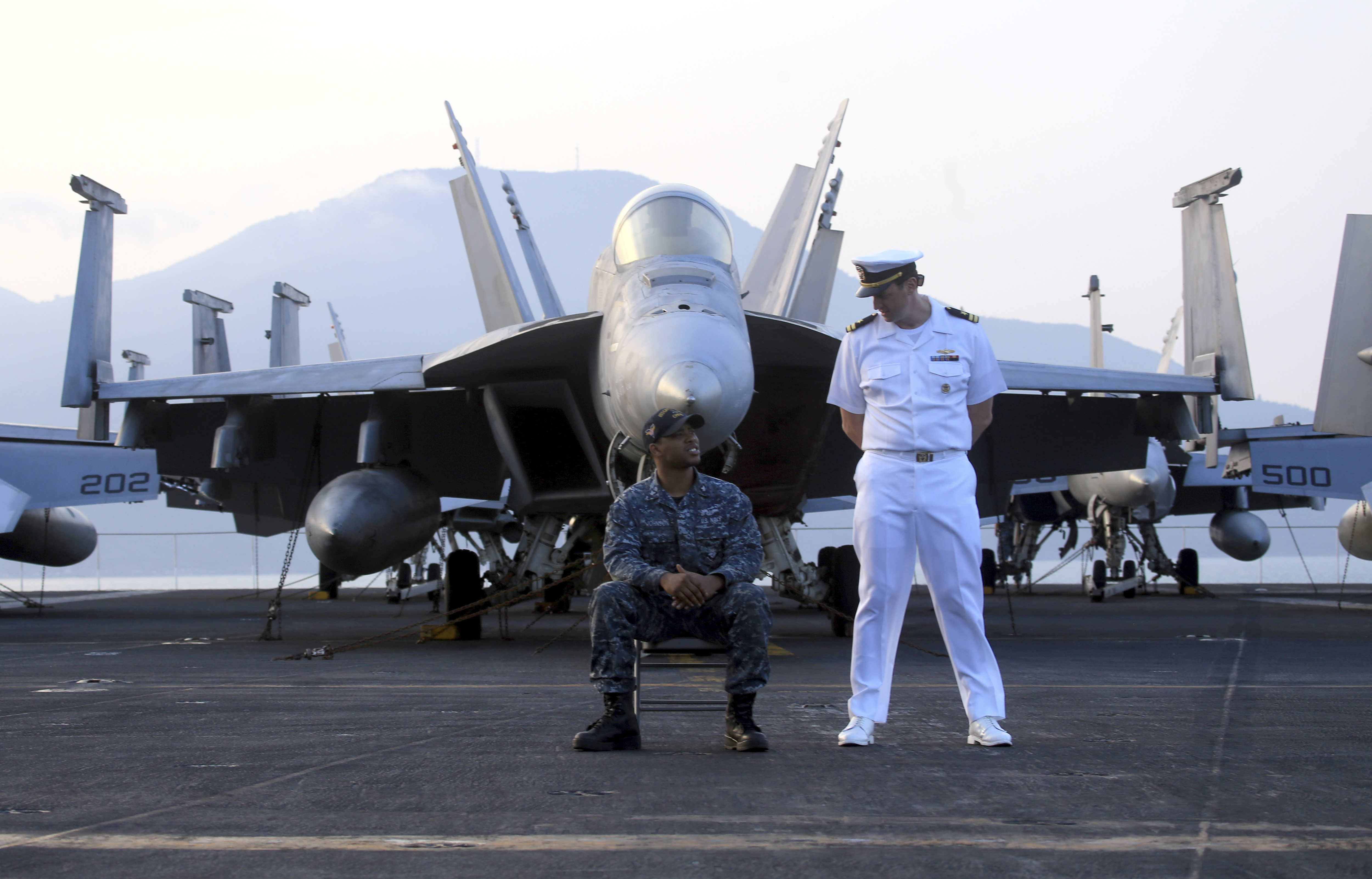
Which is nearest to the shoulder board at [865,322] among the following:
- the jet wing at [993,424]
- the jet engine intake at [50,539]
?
the jet wing at [993,424]

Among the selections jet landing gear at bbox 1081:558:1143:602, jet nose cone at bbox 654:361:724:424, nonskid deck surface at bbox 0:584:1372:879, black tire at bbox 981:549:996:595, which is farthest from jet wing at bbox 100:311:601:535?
black tire at bbox 981:549:996:595

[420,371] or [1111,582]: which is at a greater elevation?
[420,371]

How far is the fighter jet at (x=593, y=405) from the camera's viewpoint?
7953 millimetres

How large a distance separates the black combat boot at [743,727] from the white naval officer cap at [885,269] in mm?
1441

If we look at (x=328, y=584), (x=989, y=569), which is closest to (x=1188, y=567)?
(x=989, y=569)

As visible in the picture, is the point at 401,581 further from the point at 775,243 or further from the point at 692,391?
the point at 692,391

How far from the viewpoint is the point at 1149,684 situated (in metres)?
6.12

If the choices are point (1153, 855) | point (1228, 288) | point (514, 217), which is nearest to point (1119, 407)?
point (1228, 288)

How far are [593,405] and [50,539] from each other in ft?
47.5

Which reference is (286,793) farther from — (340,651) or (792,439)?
(792,439)

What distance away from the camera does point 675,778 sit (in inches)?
132

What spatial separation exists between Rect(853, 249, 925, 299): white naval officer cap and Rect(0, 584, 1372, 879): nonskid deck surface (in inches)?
62.5

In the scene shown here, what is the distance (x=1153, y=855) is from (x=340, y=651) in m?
7.90

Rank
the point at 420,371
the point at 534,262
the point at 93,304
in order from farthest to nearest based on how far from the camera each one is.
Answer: the point at 534,262
the point at 93,304
the point at 420,371
